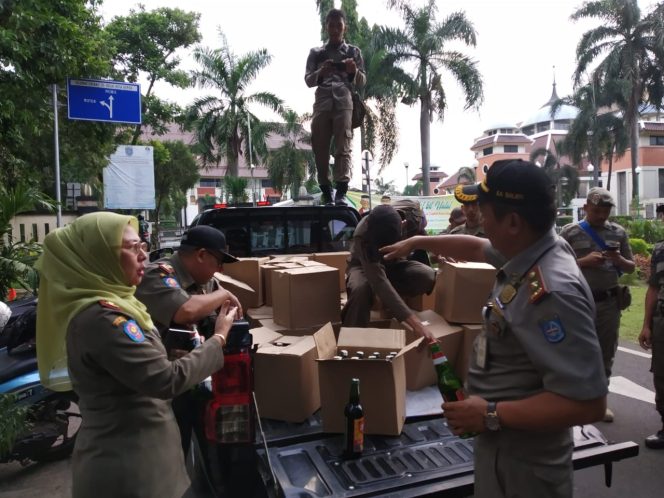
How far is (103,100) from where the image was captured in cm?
986

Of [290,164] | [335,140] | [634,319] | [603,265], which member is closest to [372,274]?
[603,265]

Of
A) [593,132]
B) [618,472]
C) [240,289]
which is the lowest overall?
[618,472]

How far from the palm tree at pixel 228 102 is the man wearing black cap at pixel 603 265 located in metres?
24.3

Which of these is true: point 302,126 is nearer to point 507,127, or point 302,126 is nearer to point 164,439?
point 164,439

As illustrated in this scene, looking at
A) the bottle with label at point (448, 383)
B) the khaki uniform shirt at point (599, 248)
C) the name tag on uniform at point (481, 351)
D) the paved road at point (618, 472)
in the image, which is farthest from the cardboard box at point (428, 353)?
the khaki uniform shirt at point (599, 248)

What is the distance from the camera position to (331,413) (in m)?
2.32

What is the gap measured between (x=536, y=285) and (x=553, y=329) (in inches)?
5.3

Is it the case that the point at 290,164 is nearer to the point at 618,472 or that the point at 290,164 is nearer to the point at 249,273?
the point at 249,273

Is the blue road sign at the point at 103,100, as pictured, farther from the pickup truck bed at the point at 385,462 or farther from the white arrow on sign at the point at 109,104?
the pickup truck bed at the point at 385,462

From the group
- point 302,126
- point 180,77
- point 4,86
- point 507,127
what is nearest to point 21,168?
point 4,86

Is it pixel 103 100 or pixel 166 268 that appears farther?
pixel 103 100

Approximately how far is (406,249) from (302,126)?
28.4m

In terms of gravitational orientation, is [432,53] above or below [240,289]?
above

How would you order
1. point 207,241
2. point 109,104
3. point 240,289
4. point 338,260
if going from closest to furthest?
point 207,241, point 240,289, point 338,260, point 109,104
